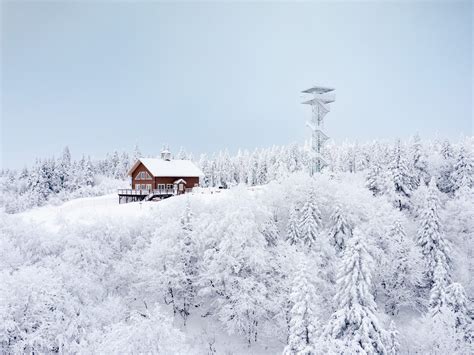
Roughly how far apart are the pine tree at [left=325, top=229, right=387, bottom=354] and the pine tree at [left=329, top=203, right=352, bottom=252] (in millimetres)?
13611

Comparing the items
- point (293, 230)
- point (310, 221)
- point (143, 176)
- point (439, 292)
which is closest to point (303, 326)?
point (293, 230)

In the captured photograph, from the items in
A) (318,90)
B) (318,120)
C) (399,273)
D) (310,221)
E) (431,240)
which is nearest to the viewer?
(310,221)

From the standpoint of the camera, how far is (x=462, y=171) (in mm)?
60781

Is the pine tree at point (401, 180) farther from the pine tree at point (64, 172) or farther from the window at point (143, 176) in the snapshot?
the pine tree at point (64, 172)

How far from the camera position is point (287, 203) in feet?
140

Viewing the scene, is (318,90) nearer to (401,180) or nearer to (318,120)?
(318,120)

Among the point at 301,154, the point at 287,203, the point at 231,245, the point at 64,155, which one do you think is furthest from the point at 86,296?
the point at 301,154

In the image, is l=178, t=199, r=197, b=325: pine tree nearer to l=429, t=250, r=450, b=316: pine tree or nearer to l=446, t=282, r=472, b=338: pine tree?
l=429, t=250, r=450, b=316: pine tree

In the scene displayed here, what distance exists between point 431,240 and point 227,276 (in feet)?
84.9

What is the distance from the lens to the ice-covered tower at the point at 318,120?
6334 cm

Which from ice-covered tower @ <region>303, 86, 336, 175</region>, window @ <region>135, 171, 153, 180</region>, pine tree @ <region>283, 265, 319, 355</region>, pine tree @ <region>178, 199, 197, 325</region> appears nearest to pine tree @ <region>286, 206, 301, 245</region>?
pine tree @ <region>178, 199, 197, 325</region>

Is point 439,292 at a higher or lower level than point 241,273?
lower

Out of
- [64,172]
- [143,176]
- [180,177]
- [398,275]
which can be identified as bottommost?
[398,275]

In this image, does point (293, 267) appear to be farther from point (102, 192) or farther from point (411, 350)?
point (102, 192)
